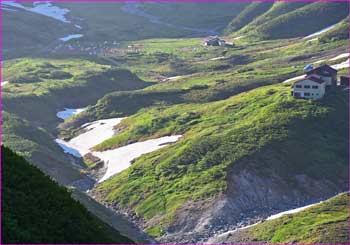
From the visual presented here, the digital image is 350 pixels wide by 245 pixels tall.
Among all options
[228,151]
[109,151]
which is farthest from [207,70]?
[228,151]

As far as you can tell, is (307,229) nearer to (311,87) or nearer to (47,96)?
(311,87)

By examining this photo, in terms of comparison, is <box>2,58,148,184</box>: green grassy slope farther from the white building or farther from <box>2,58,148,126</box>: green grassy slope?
the white building

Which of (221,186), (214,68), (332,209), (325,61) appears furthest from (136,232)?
(214,68)

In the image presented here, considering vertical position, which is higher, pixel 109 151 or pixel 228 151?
pixel 228 151

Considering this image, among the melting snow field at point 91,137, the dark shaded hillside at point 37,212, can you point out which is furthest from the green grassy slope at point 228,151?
the dark shaded hillside at point 37,212

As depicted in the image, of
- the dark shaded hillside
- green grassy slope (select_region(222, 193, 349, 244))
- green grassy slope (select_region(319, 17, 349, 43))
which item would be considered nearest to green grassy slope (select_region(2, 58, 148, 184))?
green grassy slope (select_region(222, 193, 349, 244))

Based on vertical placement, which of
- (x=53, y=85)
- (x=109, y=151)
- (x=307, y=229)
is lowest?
(x=53, y=85)
